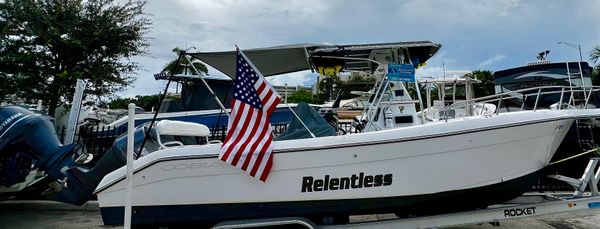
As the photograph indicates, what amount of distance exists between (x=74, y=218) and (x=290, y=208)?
13.7ft

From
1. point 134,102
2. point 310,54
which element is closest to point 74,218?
point 310,54

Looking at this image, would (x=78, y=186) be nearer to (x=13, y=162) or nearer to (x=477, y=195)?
(x=13, y=162)

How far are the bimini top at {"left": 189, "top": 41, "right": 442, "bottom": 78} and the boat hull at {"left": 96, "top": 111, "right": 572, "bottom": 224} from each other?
1156mm

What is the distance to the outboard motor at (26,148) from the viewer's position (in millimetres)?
4898

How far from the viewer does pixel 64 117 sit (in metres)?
7.76

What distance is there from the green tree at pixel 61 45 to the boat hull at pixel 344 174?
666cm

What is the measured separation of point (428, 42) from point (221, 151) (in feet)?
8.34

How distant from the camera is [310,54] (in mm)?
4180

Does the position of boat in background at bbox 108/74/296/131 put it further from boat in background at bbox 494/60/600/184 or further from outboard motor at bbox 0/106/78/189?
boat in background at bbox 494/60/600/184

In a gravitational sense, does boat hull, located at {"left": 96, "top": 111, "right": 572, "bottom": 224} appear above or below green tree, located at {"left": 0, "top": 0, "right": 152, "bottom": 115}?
below

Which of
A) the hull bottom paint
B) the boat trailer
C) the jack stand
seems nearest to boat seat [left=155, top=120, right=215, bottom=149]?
the hull bottom paint

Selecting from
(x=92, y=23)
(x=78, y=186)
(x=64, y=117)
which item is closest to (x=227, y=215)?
(x=78, y=186)

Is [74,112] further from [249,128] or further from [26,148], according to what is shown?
[249,128]

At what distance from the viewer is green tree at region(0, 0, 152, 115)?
8.41 m
